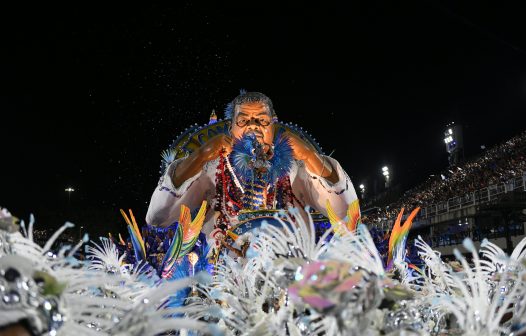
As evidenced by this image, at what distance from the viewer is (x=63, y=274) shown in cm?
150

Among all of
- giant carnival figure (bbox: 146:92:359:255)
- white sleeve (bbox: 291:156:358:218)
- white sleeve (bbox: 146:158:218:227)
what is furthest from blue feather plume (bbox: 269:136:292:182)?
white sleeve (bbox: 146:158:218:227)

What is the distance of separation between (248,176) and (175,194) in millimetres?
633

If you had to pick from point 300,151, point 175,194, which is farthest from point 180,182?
point 300,151

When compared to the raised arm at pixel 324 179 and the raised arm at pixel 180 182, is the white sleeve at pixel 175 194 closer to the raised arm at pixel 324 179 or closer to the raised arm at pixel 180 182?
the raised arm at pixel 180 182

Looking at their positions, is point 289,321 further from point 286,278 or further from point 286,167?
point 286,167

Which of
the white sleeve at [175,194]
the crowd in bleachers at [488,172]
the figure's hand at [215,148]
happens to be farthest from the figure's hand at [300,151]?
the crowd in bleachers at [488,172]

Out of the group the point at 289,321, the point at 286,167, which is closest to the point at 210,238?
the point at 286,167

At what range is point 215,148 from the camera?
4.86m

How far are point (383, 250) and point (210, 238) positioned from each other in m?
1.43

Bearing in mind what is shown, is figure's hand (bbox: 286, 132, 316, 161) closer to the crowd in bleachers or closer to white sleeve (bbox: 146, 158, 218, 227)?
white sleeve (bbox: 146, 158, 218, 227)

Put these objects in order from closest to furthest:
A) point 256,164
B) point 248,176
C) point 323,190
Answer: point 256,164
point 248,176
point 323,190

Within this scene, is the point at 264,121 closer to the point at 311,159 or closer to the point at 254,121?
the point at 254,121

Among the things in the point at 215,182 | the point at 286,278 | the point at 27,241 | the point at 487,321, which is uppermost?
the point at 215,182

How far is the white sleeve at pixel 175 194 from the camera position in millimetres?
4848
